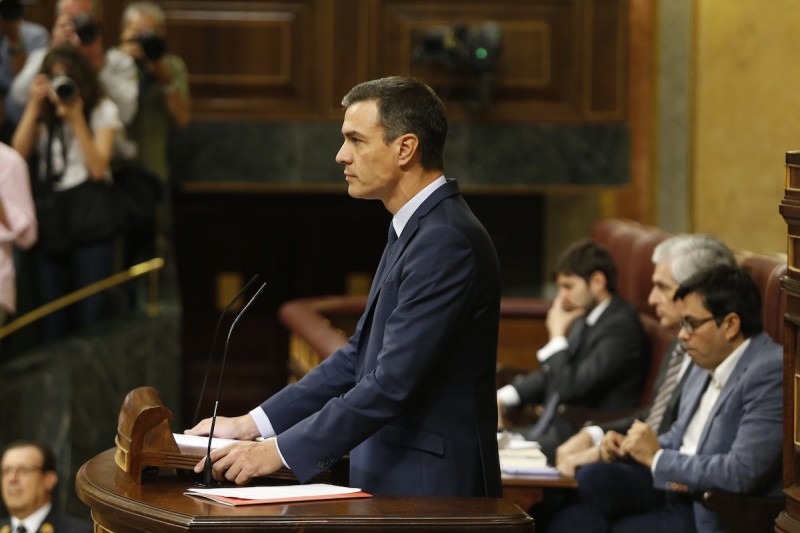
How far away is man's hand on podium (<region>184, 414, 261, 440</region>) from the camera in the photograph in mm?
2883

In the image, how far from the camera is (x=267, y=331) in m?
9.18

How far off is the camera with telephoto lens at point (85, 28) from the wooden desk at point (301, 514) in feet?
12.7

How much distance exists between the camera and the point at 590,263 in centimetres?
520

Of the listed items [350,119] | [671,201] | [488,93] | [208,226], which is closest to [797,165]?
[350,119]

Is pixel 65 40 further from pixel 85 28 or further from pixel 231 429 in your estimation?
pixel 231 429

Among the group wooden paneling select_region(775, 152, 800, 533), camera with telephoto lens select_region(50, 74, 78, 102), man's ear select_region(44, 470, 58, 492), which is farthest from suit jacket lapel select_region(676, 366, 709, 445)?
camera with telephoto lens select_region(50, 74, 78, 102)

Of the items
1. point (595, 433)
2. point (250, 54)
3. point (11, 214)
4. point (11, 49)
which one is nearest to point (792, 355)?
point (595, 433)

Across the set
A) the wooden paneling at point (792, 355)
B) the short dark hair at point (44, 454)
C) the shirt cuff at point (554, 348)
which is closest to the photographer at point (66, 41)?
the short dark hair at point (44, 454)

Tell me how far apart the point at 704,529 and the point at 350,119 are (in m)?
→ 1.49

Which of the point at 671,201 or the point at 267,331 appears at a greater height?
the point at 671,201

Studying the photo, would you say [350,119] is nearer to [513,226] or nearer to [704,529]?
[704,529]

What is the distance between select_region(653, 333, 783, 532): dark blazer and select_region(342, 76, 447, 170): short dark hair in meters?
1.16

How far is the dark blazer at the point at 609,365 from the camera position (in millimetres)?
4969

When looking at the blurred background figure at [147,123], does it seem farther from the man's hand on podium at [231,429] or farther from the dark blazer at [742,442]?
the man's hand on podium at [231,429]
